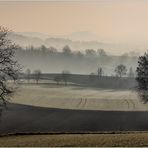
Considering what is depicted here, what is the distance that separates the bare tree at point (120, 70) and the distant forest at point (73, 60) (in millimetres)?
904

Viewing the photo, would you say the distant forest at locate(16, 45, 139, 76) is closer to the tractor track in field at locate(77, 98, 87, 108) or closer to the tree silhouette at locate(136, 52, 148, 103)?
the tractor track in field at locate(77, 98, 87, 108)

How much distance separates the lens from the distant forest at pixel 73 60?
228 ft

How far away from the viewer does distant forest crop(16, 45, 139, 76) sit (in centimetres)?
6937

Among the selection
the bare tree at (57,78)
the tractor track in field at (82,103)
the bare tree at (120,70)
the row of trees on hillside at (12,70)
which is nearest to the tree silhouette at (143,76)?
the row of trees on hillside at (12,70)

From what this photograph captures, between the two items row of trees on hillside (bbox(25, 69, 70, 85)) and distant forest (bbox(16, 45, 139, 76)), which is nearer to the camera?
row of trees on hillside (bbox(25, 69, 70, 85))

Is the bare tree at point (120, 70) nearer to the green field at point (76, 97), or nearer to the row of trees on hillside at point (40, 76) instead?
the green field at point (76, 97)

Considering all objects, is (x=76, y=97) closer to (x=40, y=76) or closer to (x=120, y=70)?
(x=40, y=76)

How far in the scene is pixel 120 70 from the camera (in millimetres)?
70625

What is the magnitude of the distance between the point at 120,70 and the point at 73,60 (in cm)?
1229

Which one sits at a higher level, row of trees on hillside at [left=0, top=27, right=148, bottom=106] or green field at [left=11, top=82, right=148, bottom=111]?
row of trees on hillside at [left=0, top=27, right=148, bottom=106]

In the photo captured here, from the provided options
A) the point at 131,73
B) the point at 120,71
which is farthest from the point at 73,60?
the point at 131,73

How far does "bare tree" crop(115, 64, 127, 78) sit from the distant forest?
2.97ft

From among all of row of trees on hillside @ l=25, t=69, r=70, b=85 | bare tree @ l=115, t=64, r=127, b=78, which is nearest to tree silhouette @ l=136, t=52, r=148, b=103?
bare tree @ l=115, t=64, r=127, b=78

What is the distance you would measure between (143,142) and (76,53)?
58083mm
